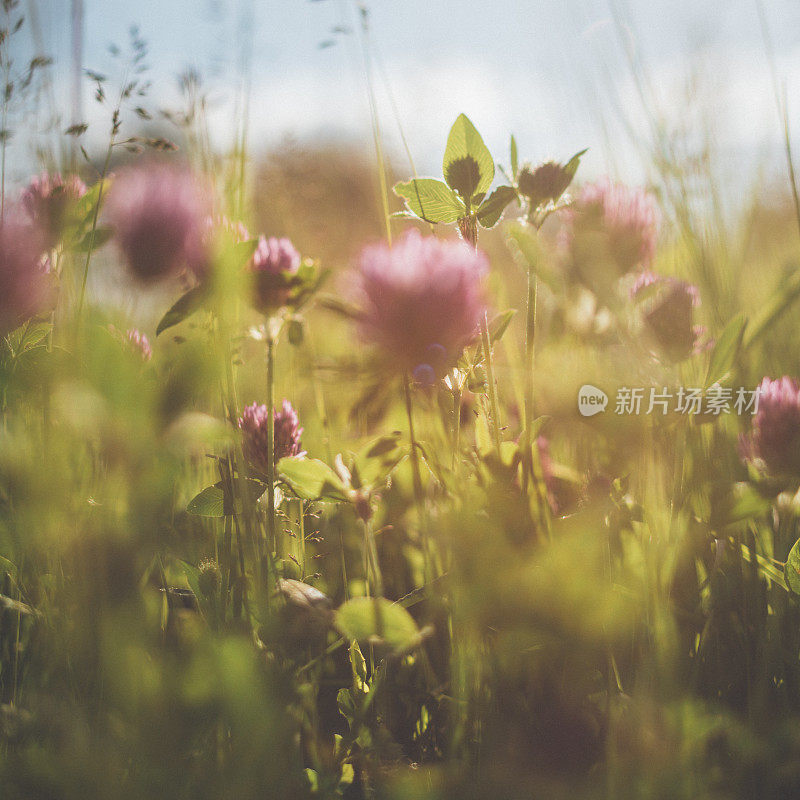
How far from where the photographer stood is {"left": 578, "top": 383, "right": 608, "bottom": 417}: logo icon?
0.61 m

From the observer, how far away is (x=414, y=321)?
1.30 ft

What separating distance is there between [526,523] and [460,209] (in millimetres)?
289

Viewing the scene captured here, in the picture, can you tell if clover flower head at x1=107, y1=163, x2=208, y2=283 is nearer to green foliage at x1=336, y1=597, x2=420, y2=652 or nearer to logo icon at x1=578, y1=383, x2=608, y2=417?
green foliage at x1=336, y1=597, x2=420, y2=652

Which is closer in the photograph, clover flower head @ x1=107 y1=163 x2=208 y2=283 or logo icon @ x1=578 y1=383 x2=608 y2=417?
clover flower head @ x1=107 y1=163 x2=208 y2=283

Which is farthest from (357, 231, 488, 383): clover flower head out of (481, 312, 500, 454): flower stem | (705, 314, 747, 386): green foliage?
(705, 314, 747, 386): green foliage

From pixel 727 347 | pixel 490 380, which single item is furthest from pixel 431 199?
pixel 727 347

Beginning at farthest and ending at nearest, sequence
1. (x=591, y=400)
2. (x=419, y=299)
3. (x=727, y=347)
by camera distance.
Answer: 1. (x=591, y=400)
2. (x=727, y=347)
3. (x=419, y=299)

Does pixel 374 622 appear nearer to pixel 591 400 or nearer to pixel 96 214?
pixel 591 400

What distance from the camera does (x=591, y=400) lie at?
620mm

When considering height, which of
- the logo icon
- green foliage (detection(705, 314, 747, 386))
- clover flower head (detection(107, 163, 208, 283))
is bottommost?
the logo icon

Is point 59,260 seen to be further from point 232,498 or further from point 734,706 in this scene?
point 734,706

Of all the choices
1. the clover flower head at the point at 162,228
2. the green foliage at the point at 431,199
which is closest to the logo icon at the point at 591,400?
the green foliage at the point at 431,199

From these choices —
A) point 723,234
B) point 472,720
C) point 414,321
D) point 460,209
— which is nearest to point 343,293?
point 414,321

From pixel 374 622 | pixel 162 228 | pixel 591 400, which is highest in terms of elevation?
pixel 162 228
